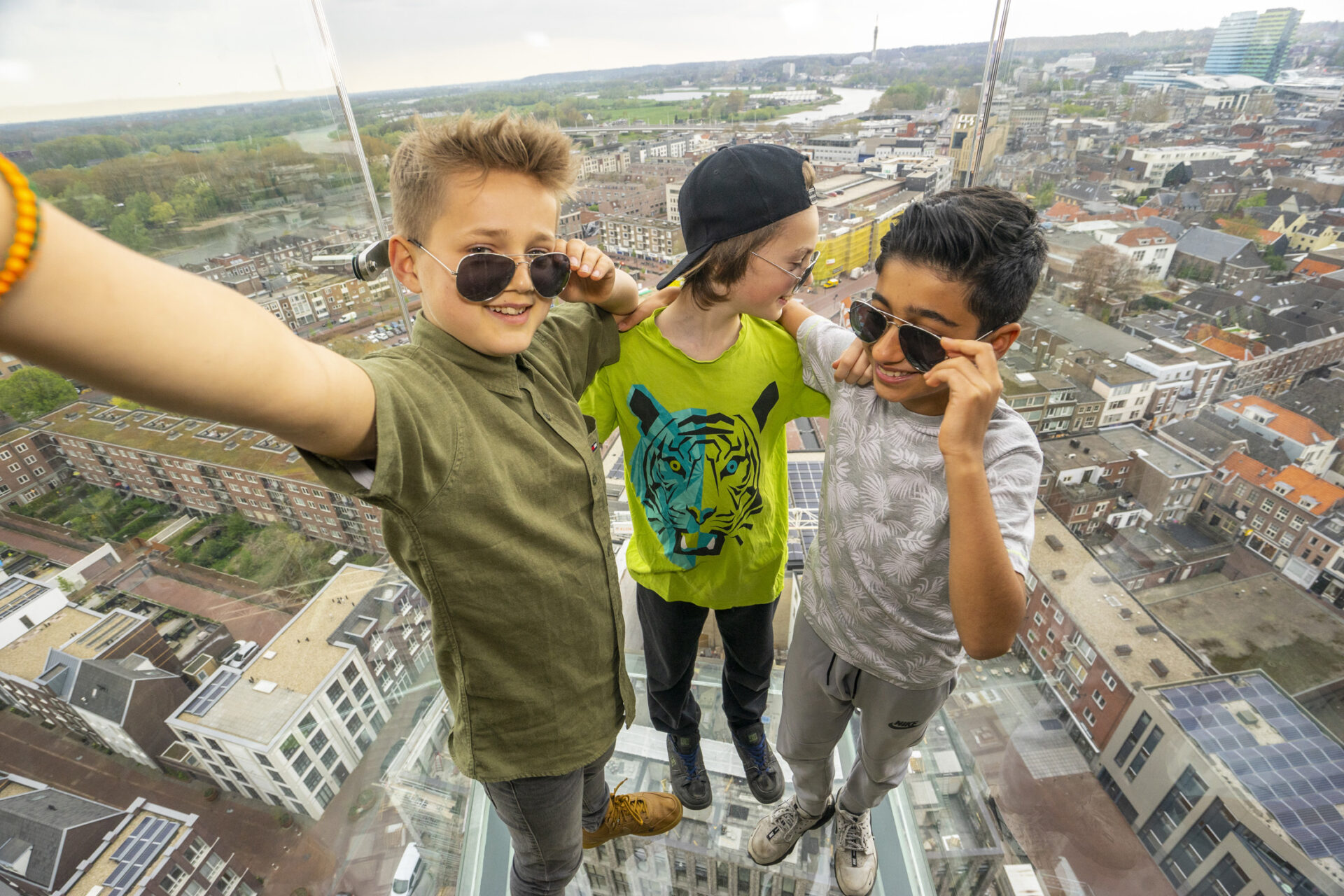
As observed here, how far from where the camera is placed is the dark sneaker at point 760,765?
1.49m

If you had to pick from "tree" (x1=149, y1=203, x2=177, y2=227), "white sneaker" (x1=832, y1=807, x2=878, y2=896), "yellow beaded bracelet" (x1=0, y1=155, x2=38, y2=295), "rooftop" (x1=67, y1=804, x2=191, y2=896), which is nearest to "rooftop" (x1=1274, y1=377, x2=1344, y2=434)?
"white sneaker" (x1=832, y1=807, x2=878, y2=896)

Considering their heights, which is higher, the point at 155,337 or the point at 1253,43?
the point at 1253,43

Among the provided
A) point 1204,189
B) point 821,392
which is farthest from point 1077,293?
point 821,392

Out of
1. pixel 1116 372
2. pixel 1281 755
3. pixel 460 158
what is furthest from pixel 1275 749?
pixel 460 158

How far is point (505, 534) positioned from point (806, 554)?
0.94 metres

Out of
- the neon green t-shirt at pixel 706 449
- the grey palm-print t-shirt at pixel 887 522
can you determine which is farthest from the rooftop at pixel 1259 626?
the neon green t-shirt at pixel 706 449

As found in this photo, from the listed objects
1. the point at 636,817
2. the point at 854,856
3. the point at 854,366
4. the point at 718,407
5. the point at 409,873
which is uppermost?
the point at 854,366

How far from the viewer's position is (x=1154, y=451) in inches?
67.5

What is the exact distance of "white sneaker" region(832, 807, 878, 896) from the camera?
1383 mm

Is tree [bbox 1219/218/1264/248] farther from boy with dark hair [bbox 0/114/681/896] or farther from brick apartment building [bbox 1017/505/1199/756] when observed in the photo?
boy with dark hair [bbox 0/114/681/896]

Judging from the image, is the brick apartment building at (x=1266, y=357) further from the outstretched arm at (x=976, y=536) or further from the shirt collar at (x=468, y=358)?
the shirt collar at (x=468, y=358)

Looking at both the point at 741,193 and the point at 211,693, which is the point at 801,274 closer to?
the point at 741,193

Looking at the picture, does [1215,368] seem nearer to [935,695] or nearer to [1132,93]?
[1132,93]

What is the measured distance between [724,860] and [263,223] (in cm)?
206
